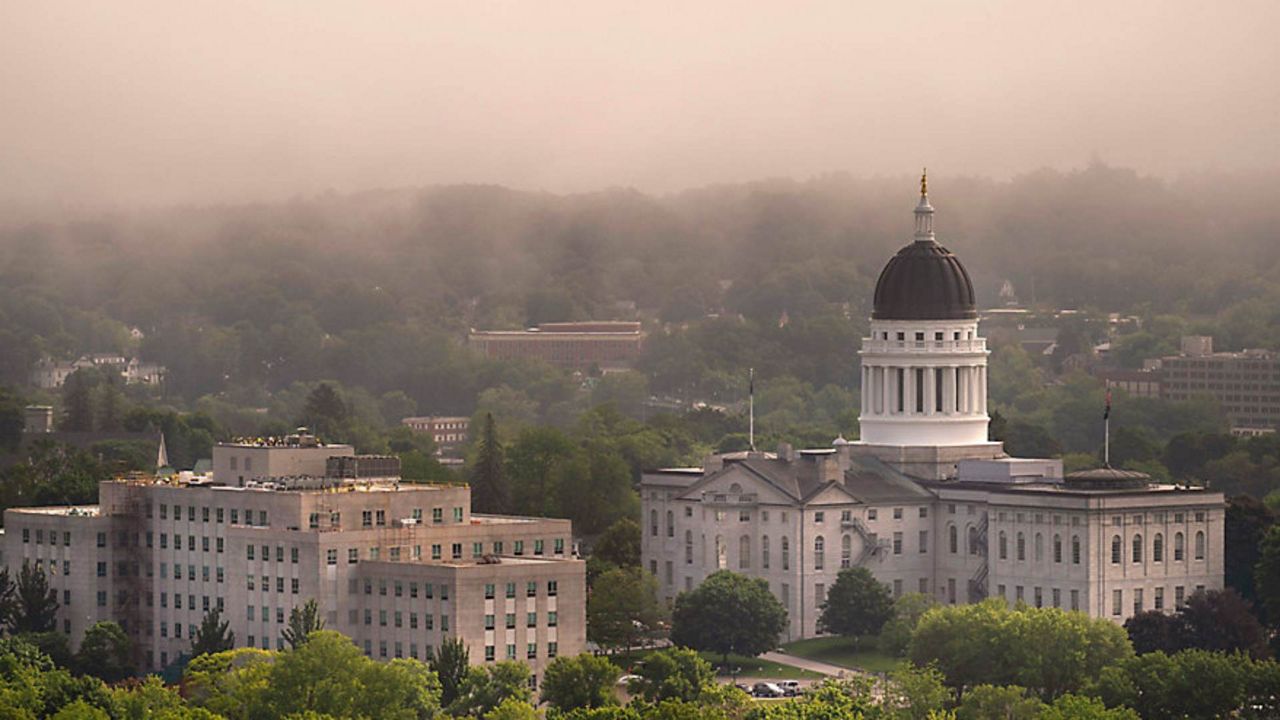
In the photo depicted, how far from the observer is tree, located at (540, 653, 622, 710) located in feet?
430

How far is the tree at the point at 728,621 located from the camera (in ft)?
514

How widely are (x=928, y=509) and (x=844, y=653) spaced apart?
44.0 ft

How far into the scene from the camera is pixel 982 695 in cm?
12950

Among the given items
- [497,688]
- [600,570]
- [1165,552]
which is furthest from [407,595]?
[1165,552]

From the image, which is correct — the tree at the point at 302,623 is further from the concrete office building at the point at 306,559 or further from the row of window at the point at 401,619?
the row of window at the point at 401,619

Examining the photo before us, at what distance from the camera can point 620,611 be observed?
6220 inches

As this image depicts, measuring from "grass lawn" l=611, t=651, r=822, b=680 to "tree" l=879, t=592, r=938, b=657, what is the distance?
3430mm

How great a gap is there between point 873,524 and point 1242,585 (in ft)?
55.5

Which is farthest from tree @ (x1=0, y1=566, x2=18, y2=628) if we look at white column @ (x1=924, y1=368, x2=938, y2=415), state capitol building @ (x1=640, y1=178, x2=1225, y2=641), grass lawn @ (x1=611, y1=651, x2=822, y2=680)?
white column @ (x1=924, y1=368, x2=938, y2=415)

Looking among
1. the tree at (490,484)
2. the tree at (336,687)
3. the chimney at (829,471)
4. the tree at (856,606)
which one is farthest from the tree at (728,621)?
the tree at (490,484)

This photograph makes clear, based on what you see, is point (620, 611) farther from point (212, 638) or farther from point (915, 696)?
point (915, 696)

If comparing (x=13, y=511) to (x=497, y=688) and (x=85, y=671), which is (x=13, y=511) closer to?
(x=85, y=671)

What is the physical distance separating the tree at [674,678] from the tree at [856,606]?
26.6m

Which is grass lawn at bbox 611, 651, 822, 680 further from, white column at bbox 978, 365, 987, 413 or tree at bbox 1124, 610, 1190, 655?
white column at bbox 978, 365, 987, 413
